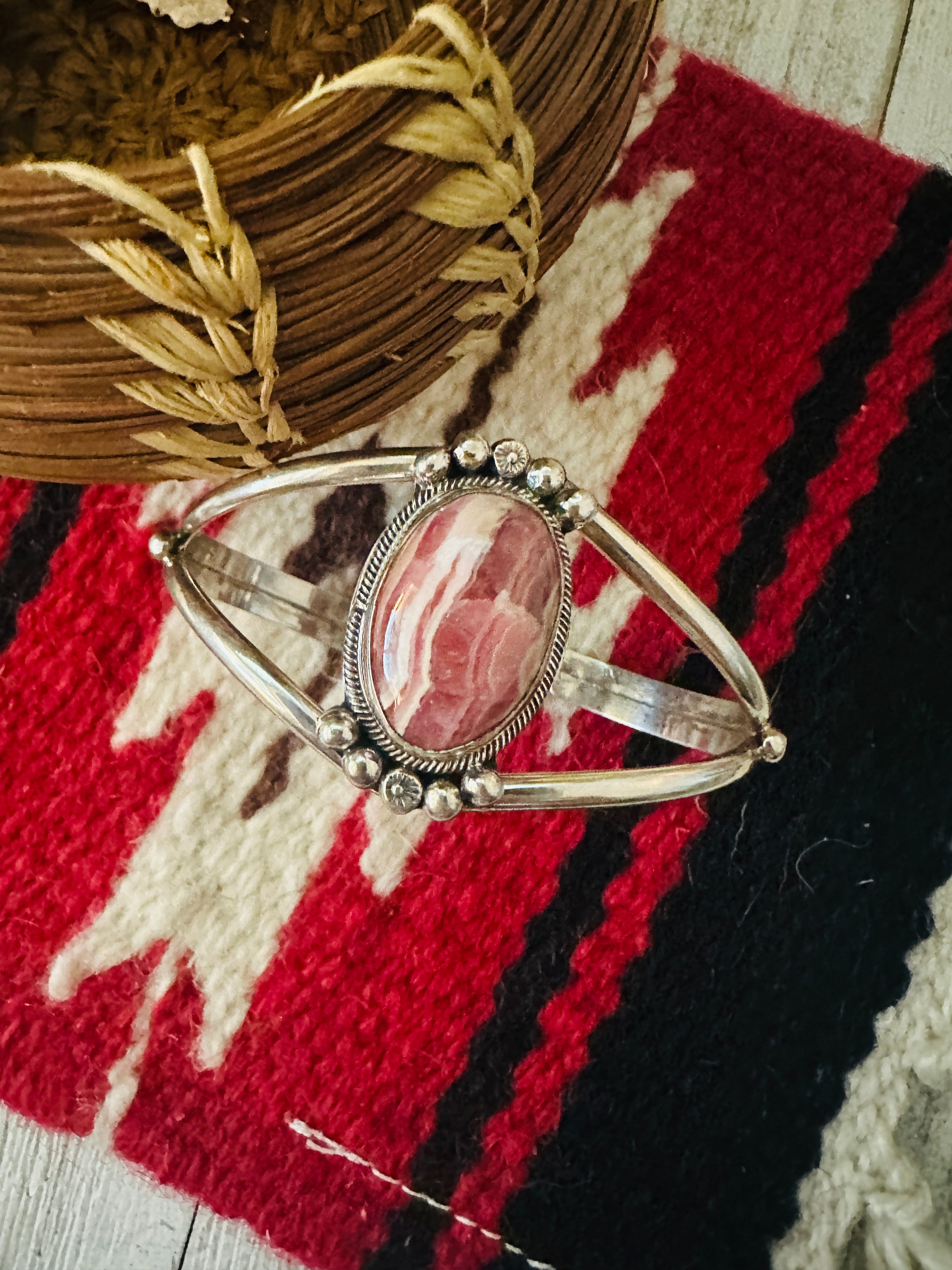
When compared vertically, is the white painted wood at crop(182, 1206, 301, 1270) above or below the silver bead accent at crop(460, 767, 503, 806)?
below

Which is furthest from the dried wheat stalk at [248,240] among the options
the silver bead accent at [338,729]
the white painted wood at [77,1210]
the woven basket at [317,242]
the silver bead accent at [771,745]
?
the white painted wood at [77,1210]

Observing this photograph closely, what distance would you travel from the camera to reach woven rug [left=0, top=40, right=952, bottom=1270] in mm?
473

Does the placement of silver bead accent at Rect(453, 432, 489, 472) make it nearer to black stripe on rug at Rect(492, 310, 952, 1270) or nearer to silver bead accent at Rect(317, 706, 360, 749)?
silver bead accent at Rect(317, 706, 360, 749)

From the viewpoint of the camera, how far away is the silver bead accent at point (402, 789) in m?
0.36

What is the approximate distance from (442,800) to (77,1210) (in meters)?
0.29

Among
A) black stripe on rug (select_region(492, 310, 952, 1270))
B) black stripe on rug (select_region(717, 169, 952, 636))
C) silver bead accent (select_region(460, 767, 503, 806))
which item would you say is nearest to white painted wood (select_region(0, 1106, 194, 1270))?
black stripe on rug (select_region(492, 310, 952, 1270))

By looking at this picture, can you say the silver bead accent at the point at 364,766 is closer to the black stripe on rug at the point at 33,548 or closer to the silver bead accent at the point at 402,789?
the silver bead accent at the point at 402,789

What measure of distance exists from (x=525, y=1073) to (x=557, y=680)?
0.60 feet

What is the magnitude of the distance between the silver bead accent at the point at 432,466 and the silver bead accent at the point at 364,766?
0.31 feet

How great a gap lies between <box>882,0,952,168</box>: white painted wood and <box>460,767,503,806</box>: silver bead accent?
1.32ft

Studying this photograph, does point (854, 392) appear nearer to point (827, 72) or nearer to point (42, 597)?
point (827, 72)

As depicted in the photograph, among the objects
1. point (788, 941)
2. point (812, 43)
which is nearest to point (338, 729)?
point (788, 941)

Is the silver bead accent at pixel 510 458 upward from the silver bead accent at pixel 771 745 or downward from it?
upward

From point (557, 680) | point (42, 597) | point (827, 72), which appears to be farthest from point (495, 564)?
point (827, 72)
